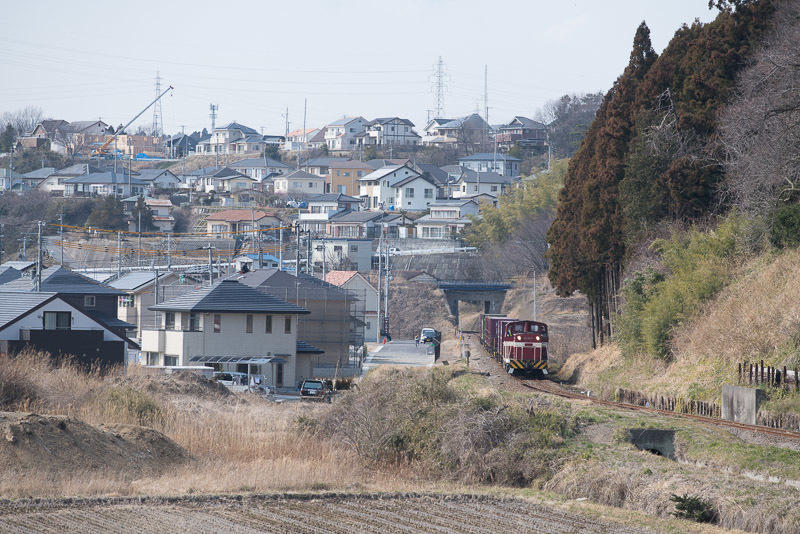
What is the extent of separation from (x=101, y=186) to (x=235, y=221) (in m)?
19.7

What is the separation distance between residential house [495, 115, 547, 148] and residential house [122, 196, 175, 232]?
39883 mm

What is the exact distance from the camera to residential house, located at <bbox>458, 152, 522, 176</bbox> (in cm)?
9550

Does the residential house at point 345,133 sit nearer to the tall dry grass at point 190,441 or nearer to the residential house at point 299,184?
the residential house at point 299,184

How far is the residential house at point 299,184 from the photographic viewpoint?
94938 mm

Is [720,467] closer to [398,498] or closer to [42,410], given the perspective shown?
[398,498]

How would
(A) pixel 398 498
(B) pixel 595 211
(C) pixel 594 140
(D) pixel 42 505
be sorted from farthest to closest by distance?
(C) pixel 594 140
(B) pixel 595 211
(A) pixel 398 498
(D) pixel 42 505

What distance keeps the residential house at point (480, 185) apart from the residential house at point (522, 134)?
51.6ft

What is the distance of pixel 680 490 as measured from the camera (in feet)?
38.6

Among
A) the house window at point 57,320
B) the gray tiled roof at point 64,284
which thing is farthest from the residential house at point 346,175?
the house window at point 57,320

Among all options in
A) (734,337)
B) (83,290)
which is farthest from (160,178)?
(734,337)

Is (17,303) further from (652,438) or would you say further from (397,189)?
(397,189)

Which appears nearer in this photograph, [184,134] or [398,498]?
[398,498]

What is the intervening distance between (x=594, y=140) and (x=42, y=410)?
20717mm

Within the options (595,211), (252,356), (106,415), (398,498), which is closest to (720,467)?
(398,498)
